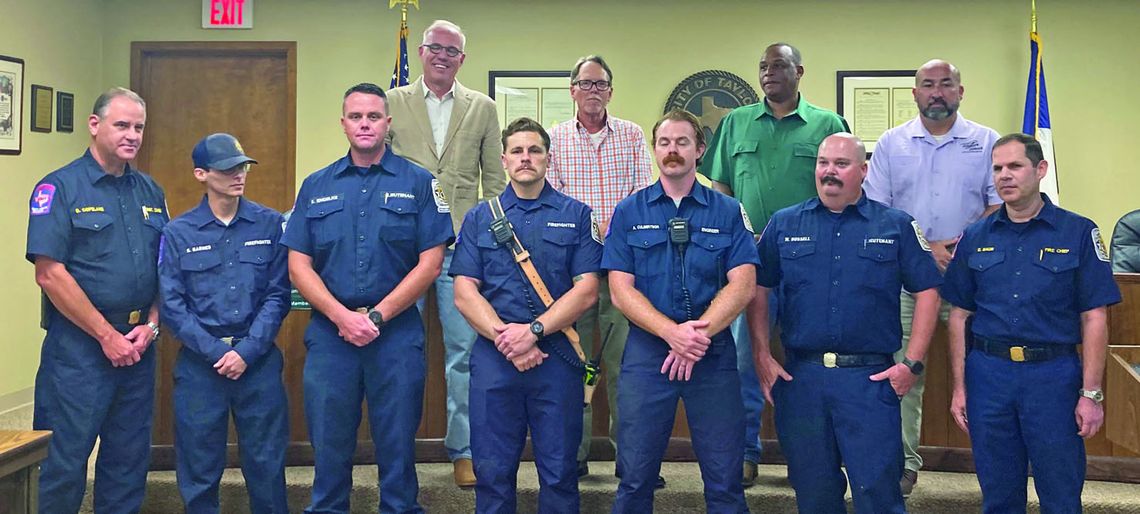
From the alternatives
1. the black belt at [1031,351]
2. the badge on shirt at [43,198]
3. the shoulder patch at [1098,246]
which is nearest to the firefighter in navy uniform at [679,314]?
the black belt at [1031,351]

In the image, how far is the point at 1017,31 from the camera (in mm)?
5902

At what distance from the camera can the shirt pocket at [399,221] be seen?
2934 mm

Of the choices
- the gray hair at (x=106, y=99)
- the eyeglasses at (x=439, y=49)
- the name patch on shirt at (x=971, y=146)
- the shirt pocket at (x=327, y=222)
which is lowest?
the shirt pocket at (x=327, y=222)

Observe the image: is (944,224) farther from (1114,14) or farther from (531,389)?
(1114,14)

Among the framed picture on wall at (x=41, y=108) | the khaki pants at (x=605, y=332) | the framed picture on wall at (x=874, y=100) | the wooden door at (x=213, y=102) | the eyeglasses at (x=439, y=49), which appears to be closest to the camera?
the khaki pants at (x=605, y=332)

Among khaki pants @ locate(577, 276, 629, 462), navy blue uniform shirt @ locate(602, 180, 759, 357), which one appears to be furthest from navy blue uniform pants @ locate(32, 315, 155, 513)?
navy blue uniform shirt @ locate(602, 180, 759, 357)

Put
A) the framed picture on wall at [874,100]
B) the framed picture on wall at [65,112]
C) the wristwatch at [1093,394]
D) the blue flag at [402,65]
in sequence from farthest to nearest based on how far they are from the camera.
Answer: the framed picture on wall at [874,100]
the blue flag at [402,65]
the framed picture on wall at [65,112]
the wristwatch at [1093,394]

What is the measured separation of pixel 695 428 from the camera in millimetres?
2805

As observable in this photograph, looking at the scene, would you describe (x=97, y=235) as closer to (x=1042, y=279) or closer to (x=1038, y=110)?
(x=1042, y=279)

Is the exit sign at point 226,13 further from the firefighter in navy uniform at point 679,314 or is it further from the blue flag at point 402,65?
the firefighter in navy uniform at point 679,314

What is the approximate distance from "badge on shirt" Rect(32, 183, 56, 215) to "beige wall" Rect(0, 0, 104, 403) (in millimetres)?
2463

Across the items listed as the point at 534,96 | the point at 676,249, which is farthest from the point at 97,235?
the point at 534,96

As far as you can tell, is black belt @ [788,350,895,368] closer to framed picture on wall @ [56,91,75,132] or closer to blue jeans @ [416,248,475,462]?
blue jeans @ [416,248,475,462]

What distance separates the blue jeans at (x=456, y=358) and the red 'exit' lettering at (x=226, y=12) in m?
3.52
